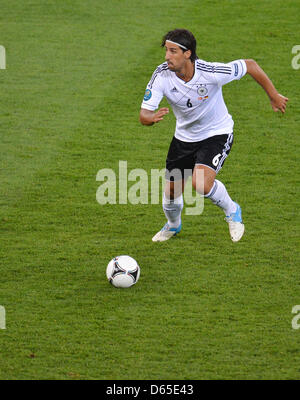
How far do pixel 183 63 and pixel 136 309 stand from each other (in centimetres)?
232

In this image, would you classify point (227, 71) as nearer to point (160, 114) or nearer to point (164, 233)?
point (160, 114)

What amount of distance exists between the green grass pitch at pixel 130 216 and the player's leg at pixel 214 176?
0.27 m

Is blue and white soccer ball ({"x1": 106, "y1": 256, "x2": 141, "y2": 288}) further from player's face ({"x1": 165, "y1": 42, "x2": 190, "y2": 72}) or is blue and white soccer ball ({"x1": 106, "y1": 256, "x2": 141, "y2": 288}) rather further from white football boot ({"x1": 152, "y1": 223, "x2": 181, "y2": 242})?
player's face ({"x1": 165, "y1": 42, "x2": 190, "y2": 72})

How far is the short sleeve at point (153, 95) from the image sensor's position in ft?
22.8

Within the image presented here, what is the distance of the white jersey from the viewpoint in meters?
7.12

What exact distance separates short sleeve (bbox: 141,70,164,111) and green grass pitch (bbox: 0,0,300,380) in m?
1.58

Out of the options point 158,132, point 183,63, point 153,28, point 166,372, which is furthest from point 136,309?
point 153,28

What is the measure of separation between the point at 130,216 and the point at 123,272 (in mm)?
1684

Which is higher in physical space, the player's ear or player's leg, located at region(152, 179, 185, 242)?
the player's ear

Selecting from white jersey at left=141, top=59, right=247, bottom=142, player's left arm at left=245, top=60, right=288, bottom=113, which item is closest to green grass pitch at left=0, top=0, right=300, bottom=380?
white jersey at left=141, top=59, right=247, bottom=142

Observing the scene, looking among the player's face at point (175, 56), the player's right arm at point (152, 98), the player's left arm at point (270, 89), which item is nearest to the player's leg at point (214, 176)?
the player's left arm at point (270, 89)

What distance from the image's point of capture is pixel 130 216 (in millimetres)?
8523

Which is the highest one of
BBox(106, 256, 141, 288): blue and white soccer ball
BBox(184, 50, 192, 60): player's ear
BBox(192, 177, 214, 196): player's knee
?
BBox(184, 50, 192, 60): player's ear
